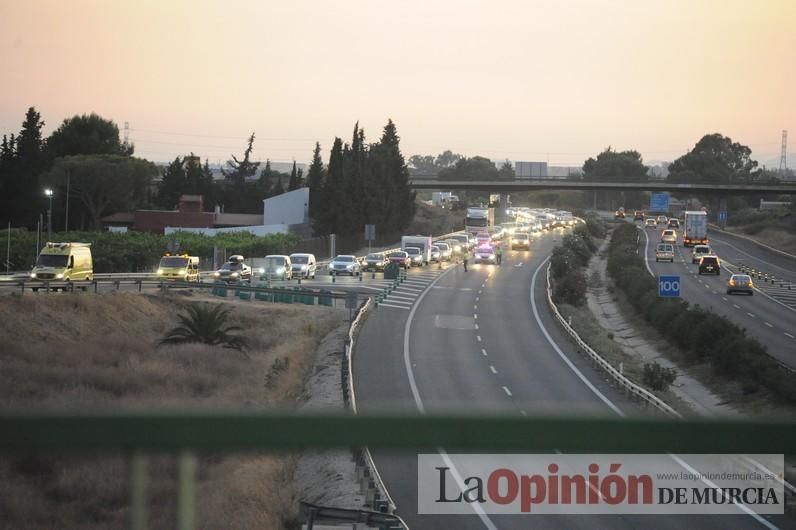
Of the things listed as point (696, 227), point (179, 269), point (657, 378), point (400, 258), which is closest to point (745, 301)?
point (400, 258)

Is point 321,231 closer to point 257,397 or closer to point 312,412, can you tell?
point 257,397

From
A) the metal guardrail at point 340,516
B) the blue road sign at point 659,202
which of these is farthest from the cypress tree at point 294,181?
the metal guardrail at point 340,516

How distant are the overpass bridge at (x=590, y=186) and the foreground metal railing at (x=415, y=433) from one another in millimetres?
114761

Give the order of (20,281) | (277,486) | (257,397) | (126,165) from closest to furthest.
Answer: (277,486)
(257,397)
(20,281)
(126,165)

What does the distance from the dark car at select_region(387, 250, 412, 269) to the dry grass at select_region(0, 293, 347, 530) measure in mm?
19425

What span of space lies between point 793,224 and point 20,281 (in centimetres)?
10563

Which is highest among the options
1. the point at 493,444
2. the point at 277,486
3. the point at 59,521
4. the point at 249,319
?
the point at 493,444

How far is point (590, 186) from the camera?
406ft

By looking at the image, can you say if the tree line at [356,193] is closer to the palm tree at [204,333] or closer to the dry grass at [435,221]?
the dry grass at [435,221]

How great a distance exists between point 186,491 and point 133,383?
24.4 metres

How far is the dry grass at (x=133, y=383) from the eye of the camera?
12.1 ft

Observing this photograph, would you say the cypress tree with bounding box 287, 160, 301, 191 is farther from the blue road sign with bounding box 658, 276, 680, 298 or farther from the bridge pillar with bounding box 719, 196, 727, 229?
the blue road sign with bounding box 658, 276, 680, 298

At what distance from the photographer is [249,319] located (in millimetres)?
45438

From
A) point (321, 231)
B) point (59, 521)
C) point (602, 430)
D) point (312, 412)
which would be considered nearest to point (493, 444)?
point (602, 430)
